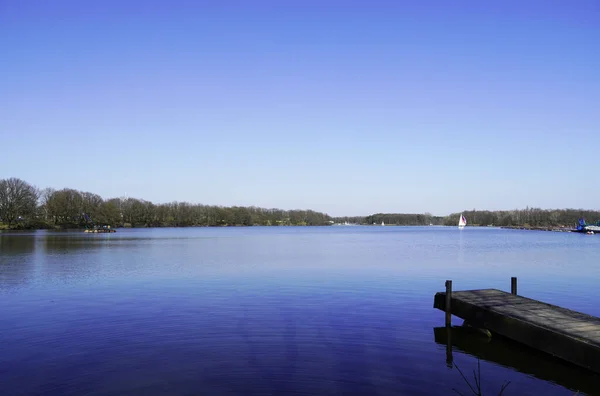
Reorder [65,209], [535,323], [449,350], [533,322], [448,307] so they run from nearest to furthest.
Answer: [535,323] < [533,322] < [449,350] < [448,307] < [65,209]

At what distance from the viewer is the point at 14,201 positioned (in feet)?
360

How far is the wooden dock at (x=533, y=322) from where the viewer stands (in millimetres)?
10500

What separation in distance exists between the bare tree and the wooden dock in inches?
4651

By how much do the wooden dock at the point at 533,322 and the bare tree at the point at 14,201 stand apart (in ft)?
388

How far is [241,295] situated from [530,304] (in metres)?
11.6

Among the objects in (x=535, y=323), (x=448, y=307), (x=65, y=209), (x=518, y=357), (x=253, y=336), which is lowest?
(x=518, y=357)

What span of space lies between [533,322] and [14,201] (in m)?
122

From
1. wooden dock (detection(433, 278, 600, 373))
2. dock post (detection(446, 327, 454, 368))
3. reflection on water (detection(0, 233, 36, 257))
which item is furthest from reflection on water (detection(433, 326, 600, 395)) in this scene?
reflection on water (detection(0, 233, 36, 257))

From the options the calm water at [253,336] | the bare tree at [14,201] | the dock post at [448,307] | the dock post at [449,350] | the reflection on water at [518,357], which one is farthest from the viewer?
the bare tree at [14,201]

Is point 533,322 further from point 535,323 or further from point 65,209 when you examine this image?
point 65,209

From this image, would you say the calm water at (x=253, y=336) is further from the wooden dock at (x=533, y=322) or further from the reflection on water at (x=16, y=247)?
the reflection on water at (x=16, y=247)

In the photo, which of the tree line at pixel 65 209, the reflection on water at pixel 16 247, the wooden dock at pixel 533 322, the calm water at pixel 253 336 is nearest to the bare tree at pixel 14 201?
the tree line at pixel 65 209

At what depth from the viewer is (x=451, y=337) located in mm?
14078

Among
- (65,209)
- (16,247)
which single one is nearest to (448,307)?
(16,247)
